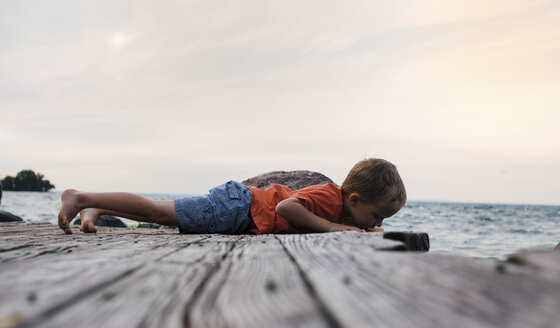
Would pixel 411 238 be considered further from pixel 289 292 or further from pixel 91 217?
pixel 91 217

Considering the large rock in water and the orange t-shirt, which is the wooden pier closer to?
the orange t-shirt

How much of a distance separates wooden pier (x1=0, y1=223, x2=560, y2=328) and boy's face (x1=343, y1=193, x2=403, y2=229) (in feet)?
8.84

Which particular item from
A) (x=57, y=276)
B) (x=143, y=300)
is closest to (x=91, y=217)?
(x=57, y=276)

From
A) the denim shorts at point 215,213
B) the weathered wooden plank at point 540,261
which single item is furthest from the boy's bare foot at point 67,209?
the weathered wooden plank at point 540,261

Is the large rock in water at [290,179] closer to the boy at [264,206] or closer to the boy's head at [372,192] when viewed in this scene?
the boy at [264,206]

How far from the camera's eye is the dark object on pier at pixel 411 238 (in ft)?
7.03

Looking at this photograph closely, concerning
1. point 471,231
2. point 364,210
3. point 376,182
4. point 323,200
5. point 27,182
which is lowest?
point 471,231

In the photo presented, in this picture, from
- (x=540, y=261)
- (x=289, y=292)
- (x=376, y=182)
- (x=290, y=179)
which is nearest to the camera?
Result: (x=289, y=292)

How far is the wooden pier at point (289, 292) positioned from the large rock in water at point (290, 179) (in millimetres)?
5488

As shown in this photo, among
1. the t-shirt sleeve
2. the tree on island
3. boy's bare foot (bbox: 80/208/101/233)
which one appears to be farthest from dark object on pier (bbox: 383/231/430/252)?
the tree on island

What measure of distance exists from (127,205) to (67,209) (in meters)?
0.62

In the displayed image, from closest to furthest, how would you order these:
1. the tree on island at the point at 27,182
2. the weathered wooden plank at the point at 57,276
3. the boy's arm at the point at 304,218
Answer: the weathered wooden plank at the point at 57,276
the boy's arm at the point at 304,218
the tree on island at the point at 27,182

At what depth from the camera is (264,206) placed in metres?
4.36

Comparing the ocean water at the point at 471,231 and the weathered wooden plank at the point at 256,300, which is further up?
the weathered wooden plank at the point at 256,300
